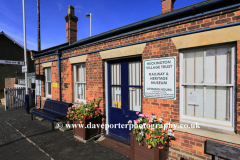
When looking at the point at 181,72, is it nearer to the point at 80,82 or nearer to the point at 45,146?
the point at 80,82

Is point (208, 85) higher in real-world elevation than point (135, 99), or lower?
higher

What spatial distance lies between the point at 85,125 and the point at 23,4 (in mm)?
7546

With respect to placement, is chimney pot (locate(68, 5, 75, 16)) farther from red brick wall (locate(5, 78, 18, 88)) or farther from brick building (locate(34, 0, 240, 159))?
red brick wall (locate(5, 78, 18, 88))

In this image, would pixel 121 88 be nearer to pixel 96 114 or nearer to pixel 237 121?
pixel 96 114

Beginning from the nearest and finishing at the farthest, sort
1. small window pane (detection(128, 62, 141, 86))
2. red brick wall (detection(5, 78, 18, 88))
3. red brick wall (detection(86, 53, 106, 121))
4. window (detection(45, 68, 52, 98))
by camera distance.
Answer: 1. small window pane (detection(128, 62, 141, 86))
2. red brick wall (detection(86, 53, 106, 121))
3. window (detection(45, 68, 52, 98))
4. red brick wall (detection(5, 78, 18, 88))

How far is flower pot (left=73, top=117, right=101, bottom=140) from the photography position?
4.05 m

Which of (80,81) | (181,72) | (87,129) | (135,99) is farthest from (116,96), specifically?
(181,72)

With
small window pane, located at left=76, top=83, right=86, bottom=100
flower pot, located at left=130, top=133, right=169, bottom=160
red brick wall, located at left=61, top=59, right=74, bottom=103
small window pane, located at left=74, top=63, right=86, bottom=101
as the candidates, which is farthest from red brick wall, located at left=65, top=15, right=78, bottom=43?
flower pot, located at left=130, top=133, right=169, bottom=160

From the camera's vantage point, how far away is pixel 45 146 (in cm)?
380

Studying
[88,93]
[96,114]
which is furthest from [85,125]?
[88,93]

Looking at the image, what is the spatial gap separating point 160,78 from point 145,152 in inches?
67.3

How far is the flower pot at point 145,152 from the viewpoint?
8.68ft

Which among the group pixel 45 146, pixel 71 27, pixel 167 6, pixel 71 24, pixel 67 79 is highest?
pixel 167 6

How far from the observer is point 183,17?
9.49 ft
